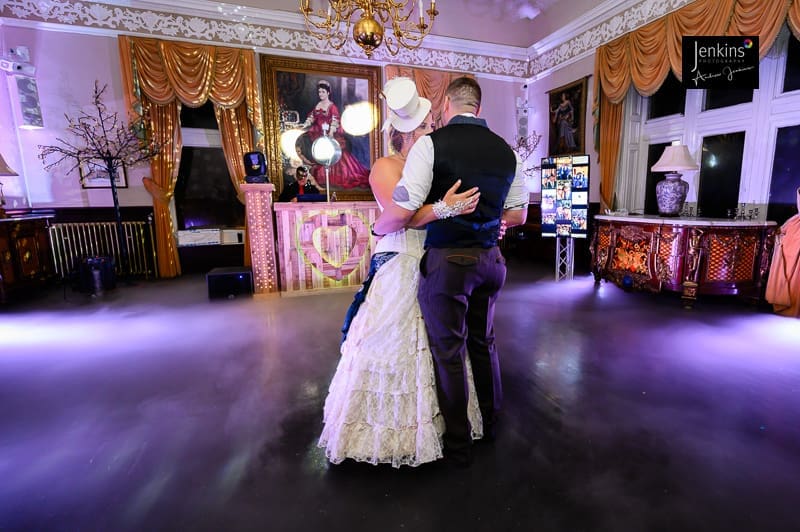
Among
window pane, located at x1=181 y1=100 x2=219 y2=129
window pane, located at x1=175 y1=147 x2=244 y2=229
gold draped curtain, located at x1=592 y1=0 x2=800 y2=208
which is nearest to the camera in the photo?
gold draped curtain, located at x1=592 y1=0 x2=800 y2=208

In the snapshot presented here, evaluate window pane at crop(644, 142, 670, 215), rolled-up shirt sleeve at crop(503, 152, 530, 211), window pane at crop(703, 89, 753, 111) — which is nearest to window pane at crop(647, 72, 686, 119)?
window pane at crop(703, 89, 753, 111)

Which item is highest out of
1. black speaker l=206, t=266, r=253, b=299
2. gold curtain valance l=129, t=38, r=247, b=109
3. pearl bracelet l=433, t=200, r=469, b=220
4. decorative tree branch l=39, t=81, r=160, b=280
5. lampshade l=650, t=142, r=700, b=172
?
gold curtain valance l=129, t=38, r=247, b=109

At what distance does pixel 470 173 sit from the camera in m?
1.59

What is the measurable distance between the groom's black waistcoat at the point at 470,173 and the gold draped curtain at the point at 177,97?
18.7 feet

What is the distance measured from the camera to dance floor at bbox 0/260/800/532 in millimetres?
1578

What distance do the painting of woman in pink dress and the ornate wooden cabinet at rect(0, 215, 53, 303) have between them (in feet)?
12.8

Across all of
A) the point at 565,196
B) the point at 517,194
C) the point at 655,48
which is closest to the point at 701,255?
the point at 565,196

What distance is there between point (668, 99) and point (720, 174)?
53.3 inches

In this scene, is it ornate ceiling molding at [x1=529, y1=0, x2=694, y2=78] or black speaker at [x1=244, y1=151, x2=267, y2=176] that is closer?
black speaker at [x1=244, y1=151, x2=267, y2=176]

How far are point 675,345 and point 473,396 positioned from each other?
2.29 m

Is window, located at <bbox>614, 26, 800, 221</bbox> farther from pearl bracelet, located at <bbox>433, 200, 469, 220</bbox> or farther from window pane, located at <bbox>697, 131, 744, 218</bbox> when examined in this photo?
pearl bracelet, located at <bbox>433, 200, 469, 220</bbox>

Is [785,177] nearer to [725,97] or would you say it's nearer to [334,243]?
[725,97]

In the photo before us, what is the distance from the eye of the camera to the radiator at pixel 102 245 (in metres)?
5.86

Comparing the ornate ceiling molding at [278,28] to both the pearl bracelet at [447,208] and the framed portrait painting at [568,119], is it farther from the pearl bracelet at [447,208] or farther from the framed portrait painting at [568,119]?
the pearl bracelet at [447,208]
